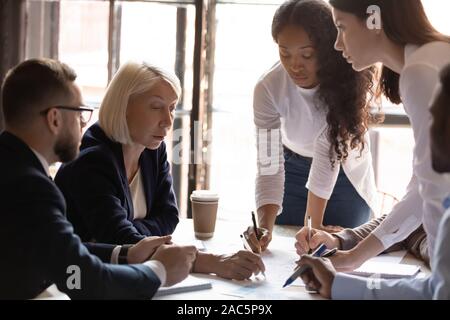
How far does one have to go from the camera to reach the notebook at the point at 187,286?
5.62 feet

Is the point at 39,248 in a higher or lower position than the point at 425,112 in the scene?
lower

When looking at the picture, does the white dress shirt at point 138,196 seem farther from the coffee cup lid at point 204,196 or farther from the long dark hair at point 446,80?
the long dark hair at point 446,80

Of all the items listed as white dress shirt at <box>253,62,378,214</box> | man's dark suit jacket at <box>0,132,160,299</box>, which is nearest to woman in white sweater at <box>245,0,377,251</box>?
white dress shirt at <box>253,62,378,214</box>

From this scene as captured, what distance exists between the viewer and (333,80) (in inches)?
101

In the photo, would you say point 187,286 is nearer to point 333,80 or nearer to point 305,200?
point 333,80

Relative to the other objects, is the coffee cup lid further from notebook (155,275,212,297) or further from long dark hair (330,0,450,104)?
long dark hair (330,0,450,104)

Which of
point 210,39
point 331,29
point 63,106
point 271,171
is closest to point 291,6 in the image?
point 331,29

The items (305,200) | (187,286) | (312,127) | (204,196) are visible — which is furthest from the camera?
(305,200)

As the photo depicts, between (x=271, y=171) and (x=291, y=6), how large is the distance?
553 mm

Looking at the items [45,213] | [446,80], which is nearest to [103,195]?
[45,213]

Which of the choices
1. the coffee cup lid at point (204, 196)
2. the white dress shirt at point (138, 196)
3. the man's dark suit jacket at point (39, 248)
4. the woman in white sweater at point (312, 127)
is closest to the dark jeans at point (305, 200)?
the woman in white sweater at point (312, 127)

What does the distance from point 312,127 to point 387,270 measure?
0.88 metres

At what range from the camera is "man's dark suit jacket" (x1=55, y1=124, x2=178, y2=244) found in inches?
81.0
